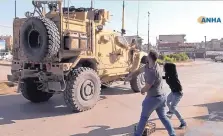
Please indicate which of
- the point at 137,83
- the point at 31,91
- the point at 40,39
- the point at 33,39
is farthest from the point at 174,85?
the point at 137,83

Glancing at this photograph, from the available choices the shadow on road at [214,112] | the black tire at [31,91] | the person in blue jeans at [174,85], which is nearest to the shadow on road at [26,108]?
the black tire at [31,91]

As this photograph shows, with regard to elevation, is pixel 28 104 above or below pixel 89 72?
below

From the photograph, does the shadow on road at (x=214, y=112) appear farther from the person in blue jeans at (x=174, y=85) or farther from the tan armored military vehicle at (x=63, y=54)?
the tan armored military vehicle at (x=63, y=54)

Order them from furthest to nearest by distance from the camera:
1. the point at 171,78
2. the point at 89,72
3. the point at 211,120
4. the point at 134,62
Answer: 1. the point at 134,62
2. the point at 89,72
3. the point at 211,120
4. the point at 171,78

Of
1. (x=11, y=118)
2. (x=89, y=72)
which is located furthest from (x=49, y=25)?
(x=11, y=118)

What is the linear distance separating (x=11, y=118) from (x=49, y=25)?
2570mm

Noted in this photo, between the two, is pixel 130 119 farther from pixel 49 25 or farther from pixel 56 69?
pixel 49 25

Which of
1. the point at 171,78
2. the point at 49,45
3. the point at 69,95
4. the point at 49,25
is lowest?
the point at 69,95

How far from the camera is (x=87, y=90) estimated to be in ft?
29.3

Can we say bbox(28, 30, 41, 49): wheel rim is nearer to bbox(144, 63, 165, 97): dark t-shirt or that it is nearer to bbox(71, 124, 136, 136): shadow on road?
bbox(71, 124, 136, 136): shadow on road

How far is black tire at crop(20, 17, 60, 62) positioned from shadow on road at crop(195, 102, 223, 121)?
4.20 meters

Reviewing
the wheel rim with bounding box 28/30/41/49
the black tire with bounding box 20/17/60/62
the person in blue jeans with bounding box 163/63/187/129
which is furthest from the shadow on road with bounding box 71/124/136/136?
the wheel rim with bounding box 28/30/41/49

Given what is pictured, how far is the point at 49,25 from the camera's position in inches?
324

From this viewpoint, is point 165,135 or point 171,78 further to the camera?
point 171,78
